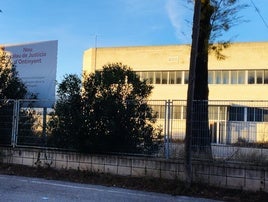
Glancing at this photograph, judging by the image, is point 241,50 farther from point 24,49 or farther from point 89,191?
point 89,191

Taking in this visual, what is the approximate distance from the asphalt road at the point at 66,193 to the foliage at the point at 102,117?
75.8 inches

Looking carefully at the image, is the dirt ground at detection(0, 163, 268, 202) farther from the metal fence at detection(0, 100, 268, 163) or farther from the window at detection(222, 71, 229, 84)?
the window at detection(222, 71, 229, 84)

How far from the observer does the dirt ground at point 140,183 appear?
11883mm

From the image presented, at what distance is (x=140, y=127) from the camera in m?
14.9

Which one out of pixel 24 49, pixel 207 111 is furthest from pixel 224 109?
pixel 24 49

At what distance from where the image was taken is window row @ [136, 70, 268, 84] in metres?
50.0

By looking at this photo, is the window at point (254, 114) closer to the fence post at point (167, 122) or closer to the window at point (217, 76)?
the fence post at point (167, 122)

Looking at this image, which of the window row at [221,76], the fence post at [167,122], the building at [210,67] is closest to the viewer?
the fence post at [167,122]

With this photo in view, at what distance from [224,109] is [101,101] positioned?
12.2 ft

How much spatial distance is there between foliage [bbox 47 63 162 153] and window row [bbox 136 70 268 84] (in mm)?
34127

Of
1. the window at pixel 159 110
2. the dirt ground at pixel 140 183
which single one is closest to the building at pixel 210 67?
the window at pixel 159 110

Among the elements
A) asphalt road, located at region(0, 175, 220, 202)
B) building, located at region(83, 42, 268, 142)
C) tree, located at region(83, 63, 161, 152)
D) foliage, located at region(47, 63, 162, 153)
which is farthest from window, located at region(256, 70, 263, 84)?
asphalt road, located at region(0, 175, 220, 202)

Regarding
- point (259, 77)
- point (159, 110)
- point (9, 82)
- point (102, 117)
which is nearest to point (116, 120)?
point (102, 117)

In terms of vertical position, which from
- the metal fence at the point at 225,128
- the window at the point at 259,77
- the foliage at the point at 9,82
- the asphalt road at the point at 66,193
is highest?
the window at the point at 259,77
